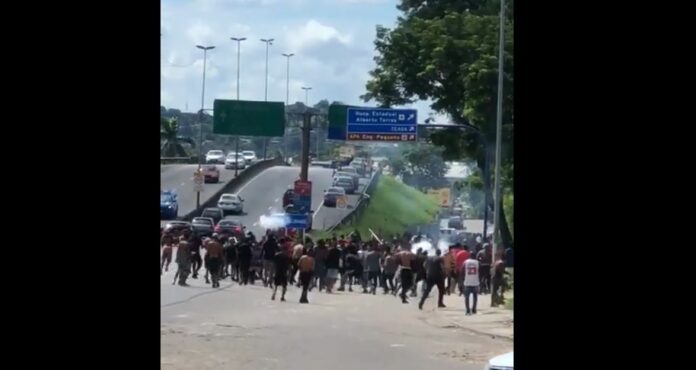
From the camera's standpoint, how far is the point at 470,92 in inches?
354

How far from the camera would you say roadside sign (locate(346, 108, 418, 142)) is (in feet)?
27.2

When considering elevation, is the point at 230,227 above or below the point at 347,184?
below

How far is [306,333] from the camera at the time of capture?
7.04m

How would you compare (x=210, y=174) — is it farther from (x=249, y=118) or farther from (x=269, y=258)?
(x=269, y=258)

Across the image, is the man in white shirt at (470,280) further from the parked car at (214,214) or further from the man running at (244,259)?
the parked car at (214,214)

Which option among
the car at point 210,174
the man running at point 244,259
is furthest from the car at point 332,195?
the car at point 210,174

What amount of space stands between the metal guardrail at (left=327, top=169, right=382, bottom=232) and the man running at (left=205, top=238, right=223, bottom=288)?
1.08m

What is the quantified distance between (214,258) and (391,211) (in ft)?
5.68

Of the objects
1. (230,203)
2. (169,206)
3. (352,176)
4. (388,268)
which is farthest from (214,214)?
(388,268)

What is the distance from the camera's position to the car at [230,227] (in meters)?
7.93

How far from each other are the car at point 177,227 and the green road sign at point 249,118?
70cm
